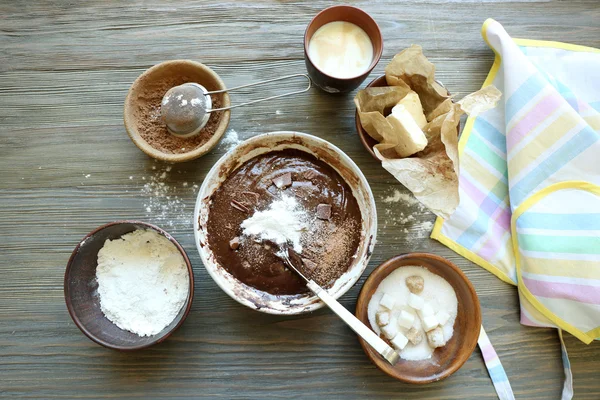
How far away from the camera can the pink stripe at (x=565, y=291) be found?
1.38 metres

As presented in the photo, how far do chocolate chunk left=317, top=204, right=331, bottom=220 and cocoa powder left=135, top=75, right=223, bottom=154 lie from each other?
1.37ft

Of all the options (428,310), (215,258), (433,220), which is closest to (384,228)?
(433,220)

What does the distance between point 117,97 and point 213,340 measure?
34.1 inches

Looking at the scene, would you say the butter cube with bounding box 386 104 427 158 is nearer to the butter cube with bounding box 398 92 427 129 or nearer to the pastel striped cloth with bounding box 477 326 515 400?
the butter cube with bounding box 398 92 427 129

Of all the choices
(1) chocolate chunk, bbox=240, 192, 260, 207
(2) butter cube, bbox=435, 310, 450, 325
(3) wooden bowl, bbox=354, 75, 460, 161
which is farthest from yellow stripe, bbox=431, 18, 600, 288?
(1) chocolate chunk, bbox=240, 192, 260, 207

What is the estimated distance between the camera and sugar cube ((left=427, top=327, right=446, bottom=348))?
1.39 metres

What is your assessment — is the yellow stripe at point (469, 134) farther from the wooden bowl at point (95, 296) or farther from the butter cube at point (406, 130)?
the wooden bowl at point (95, 296)

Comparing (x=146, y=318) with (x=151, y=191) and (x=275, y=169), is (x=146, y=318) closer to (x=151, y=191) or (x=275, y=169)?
(x=151, y=191)

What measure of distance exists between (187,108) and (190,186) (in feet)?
0.87

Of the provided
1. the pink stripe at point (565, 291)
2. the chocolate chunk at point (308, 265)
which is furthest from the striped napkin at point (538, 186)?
the chocolate chunk at point (308, 265)

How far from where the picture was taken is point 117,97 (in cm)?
152

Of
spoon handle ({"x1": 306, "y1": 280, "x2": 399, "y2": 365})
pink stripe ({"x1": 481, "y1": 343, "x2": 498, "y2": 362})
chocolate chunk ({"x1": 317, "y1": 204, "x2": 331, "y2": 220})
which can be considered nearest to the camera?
spoon handle ({"x1": 306, "y1": 280, "x2": 399, "y2": 365})

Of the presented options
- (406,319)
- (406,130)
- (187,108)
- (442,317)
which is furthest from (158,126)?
(442,317)

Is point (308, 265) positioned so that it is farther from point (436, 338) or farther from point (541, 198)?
point (541, 198)
